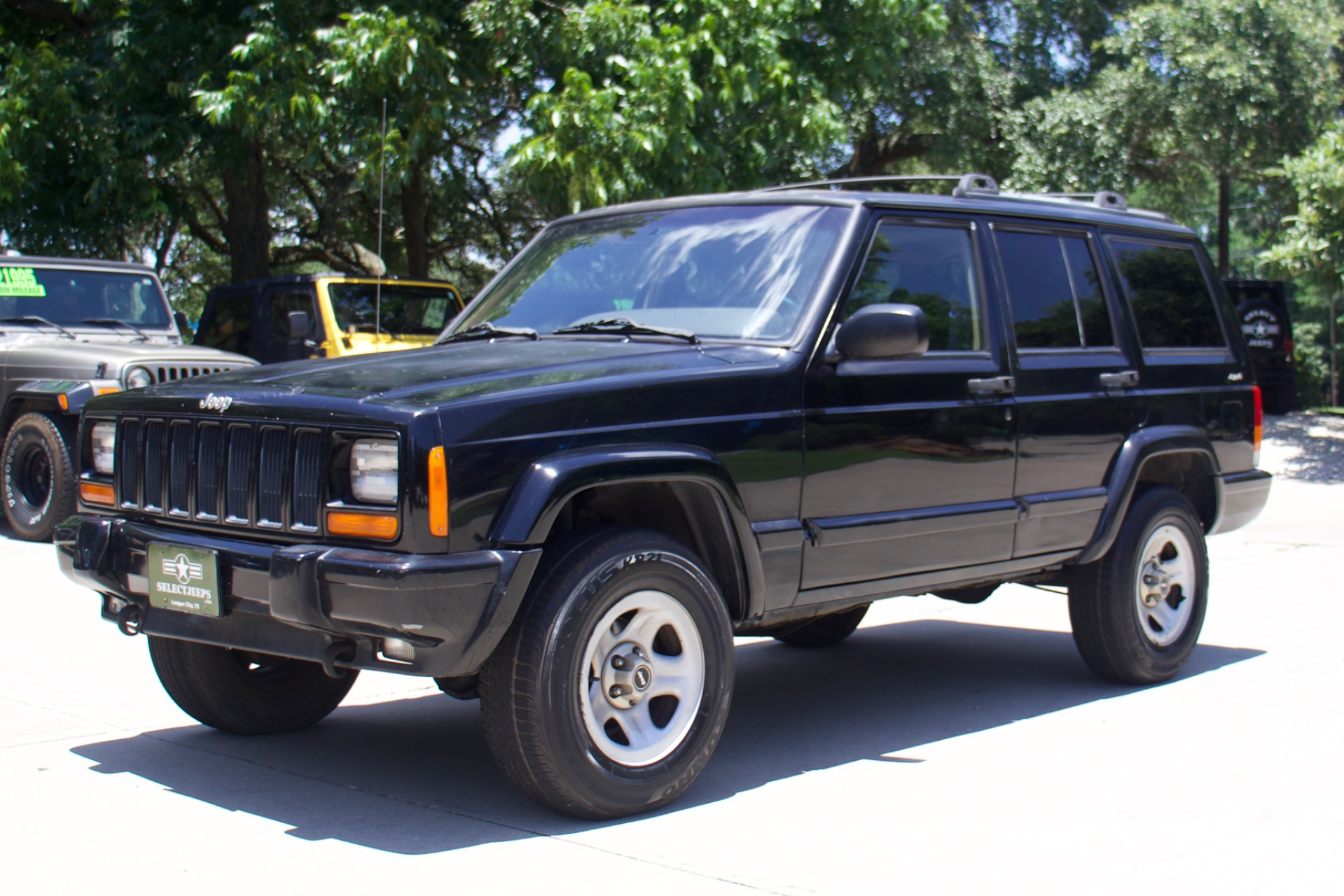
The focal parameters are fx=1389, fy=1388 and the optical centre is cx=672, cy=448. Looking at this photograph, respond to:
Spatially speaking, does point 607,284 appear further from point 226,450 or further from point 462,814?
point 462,814

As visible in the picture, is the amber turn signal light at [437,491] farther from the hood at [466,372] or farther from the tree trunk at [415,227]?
the tree trunk at [415,227]

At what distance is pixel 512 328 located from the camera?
514 cm

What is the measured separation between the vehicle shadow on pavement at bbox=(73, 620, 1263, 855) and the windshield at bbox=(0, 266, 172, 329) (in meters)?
7.03

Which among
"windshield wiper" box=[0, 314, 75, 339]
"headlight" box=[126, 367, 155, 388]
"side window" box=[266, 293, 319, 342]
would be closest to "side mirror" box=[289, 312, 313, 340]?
"headlight" box=[126, 367, 155, 388]

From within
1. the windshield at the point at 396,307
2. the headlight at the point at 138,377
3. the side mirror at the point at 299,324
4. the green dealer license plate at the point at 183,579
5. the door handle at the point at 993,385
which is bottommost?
the green dealer license plate at the point at 183,579

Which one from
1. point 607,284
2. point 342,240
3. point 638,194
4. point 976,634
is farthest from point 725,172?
point 342,240

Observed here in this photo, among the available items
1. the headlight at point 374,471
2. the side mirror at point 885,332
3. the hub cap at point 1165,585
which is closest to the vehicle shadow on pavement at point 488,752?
the hub cap at point 1165,585

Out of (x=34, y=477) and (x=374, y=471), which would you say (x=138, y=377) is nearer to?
(x=34, y=477)

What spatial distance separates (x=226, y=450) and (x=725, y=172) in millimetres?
10472

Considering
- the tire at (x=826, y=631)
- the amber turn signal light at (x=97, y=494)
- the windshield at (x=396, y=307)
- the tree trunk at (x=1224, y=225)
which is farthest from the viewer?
the tree trunk at (x=1224, y=225)

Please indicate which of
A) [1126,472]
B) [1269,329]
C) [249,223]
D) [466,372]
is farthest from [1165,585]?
[1269,329]

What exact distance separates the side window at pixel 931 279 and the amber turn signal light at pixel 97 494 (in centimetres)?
257

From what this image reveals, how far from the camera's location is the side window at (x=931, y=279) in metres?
4.96

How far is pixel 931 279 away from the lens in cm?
518
